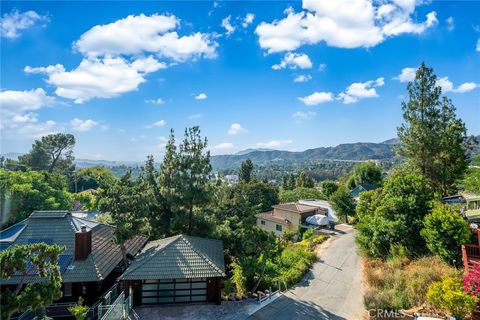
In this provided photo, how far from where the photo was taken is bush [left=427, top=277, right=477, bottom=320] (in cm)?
1264

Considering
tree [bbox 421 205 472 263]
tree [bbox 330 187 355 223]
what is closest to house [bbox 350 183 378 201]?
tree [bbox 330 187 355 223]

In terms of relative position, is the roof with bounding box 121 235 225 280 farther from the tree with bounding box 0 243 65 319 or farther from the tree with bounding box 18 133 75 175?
the tree with bounding box 18 133 75 175

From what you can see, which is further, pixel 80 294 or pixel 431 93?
pixel 431 93

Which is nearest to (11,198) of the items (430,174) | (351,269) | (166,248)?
(166,248)

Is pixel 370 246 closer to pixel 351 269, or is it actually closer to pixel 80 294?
pixel 351 269

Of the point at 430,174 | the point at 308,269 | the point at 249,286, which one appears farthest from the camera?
the point at 430,174

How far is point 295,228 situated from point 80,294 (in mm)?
29671

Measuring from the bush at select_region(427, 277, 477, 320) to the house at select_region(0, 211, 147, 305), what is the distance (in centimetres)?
1628

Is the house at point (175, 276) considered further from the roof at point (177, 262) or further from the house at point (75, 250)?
the house at point (75, 250)

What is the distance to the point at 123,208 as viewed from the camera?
19547 millimetres

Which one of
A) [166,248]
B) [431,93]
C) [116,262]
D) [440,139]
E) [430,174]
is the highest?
[431,93]

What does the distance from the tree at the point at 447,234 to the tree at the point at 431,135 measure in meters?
8.57

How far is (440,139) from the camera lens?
24.3m

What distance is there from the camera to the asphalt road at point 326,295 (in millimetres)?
16078
